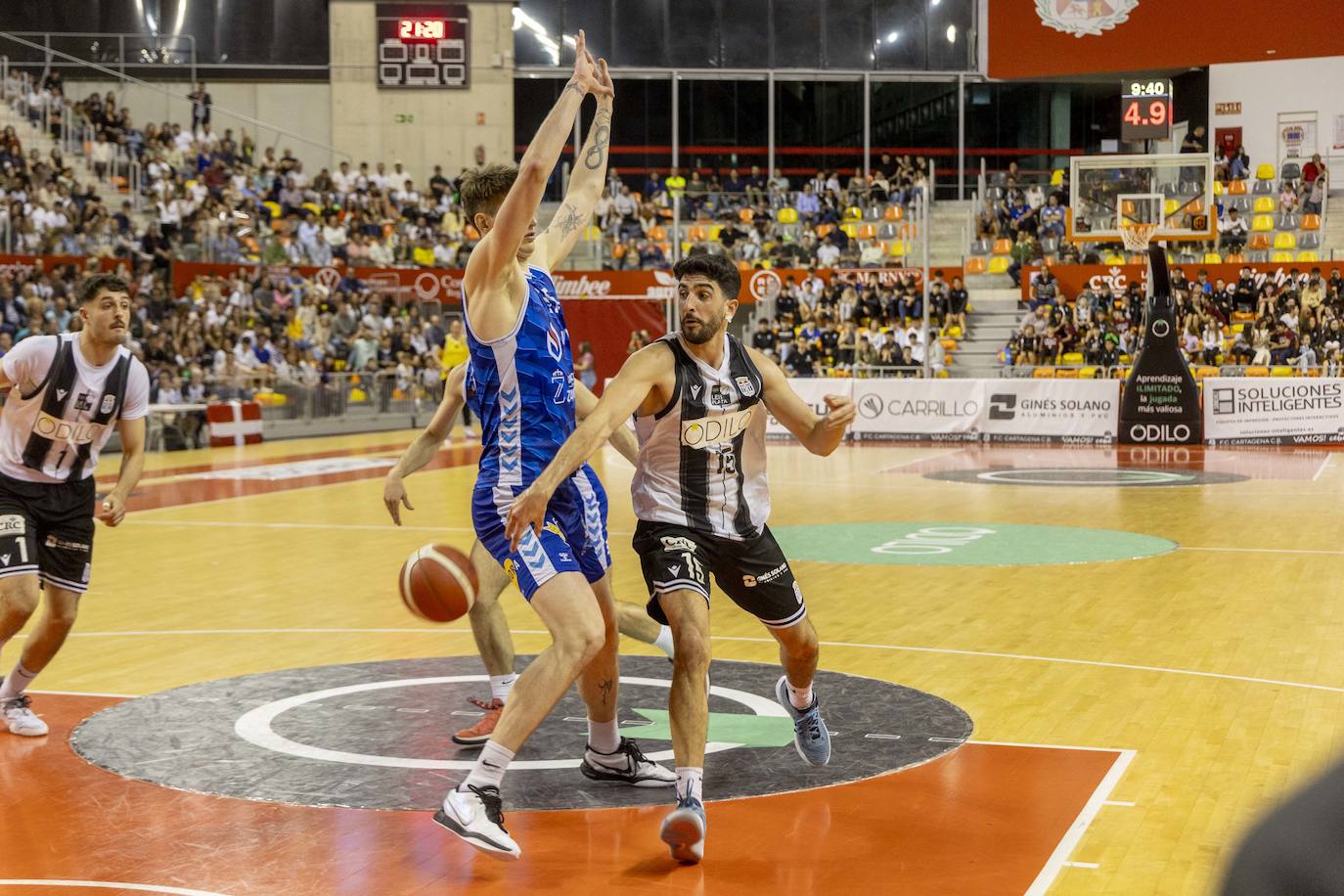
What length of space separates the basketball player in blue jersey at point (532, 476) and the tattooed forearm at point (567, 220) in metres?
0.27

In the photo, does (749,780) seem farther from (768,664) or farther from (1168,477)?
(1168,477)

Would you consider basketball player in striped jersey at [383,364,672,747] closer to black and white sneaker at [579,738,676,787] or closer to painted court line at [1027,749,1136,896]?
black and white sneaker at [579,738,676,787]

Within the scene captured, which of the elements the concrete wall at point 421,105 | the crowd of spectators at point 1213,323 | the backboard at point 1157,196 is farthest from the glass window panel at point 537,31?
the backboard at point 1157,196

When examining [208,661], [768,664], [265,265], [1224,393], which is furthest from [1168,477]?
[265,265]

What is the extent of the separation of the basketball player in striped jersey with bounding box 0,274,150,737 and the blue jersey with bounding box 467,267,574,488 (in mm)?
2263

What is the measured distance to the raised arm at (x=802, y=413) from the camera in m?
5.48

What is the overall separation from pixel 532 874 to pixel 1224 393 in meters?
21.3

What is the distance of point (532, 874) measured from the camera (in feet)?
15.7

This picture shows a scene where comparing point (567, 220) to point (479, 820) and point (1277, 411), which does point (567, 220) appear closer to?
point (479, 820)

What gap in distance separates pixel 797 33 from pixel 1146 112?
18.1 meters

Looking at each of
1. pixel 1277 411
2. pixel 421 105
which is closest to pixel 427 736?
pixel 1277 411

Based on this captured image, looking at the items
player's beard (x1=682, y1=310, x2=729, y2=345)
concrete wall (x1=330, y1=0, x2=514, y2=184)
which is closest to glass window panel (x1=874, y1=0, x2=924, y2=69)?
concrete wall (x1=330, y1=0, x2=514, y2=184)

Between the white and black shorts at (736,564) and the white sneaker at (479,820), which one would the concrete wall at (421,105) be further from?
the white sneaker at (479,820)

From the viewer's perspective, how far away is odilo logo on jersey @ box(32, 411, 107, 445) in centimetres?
677
